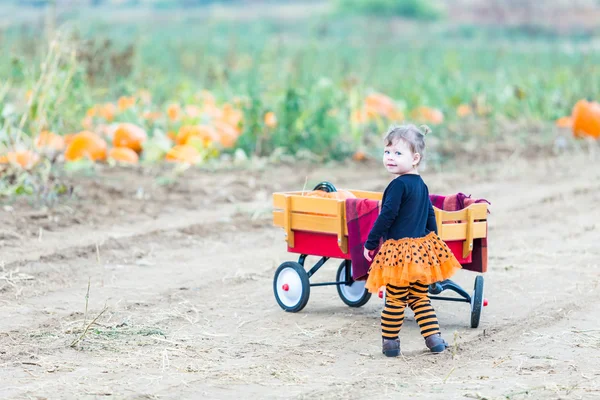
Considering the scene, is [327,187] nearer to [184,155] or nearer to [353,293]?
[353,293]

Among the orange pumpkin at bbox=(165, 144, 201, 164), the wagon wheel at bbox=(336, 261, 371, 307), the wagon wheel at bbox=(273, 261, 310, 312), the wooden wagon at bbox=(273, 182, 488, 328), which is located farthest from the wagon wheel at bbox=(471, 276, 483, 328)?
the orange pumpkin at bbox=(165, 144, 201, 164)

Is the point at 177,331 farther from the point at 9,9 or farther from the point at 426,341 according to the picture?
the point at 9,9

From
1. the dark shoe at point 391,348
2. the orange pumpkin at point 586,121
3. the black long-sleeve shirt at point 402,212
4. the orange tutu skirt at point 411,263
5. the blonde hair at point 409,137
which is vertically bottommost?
the dark shoe at point 391,348

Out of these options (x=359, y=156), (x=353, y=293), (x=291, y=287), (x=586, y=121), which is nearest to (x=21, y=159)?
(x=291, y=287)

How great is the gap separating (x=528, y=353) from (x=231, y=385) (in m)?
1.55

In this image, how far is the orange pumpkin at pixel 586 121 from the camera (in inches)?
515

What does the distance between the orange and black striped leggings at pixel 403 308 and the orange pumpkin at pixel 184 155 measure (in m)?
5.45

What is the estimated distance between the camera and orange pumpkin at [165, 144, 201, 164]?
1009 centimetres

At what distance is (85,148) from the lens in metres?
9.73

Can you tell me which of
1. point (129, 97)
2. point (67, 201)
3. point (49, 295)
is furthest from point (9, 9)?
point (49, 295)

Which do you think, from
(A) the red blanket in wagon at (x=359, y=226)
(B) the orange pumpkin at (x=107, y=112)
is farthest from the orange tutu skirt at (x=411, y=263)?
A: (B) the orange pumpkin at (x=107, y=112)

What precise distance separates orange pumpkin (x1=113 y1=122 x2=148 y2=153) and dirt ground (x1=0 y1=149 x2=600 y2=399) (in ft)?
3.07

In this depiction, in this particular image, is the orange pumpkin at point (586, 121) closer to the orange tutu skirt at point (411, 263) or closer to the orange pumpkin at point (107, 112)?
the orange pumpkin at point (107, 112)

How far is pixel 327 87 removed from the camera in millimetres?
11203
